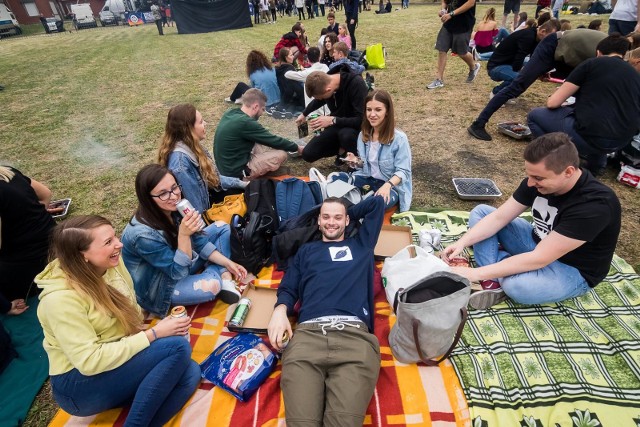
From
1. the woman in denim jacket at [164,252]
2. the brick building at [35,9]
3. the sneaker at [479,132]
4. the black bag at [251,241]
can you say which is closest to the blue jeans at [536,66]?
the sneaker at [479,132]

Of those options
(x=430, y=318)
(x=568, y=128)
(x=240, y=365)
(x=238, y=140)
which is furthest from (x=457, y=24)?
(x=240, y=365)

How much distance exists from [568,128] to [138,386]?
5.61 m

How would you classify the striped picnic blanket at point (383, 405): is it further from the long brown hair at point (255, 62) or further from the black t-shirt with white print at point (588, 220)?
the long brown hair at point (255, 62)

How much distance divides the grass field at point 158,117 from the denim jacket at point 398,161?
0.35 metres

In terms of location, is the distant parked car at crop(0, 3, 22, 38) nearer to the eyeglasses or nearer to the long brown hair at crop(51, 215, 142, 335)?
the eyeglasses

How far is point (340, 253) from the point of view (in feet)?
9.95

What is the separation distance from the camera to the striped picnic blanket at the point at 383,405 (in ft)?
7.61

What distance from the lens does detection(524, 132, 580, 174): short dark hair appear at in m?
2.44

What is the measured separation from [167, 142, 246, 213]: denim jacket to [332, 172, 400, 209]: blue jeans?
170cm

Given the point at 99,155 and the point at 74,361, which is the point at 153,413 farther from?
the point at 99,155

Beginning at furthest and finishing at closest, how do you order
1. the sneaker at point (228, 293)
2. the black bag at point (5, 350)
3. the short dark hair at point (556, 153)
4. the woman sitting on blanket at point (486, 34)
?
the woman sitting on blanket at point (486, 34) < the sneaker at point (228, 293) < the black bag at point (5, 350) < the short dark hair at point (556, 153)

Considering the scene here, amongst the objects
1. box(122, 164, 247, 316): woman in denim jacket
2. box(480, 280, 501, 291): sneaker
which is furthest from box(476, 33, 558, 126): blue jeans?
box(122, 164, 247, 316): woman in denim jacket

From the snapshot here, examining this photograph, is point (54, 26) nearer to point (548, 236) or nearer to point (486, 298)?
point (486, 298)

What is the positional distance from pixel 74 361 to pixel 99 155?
5799 millimetres
